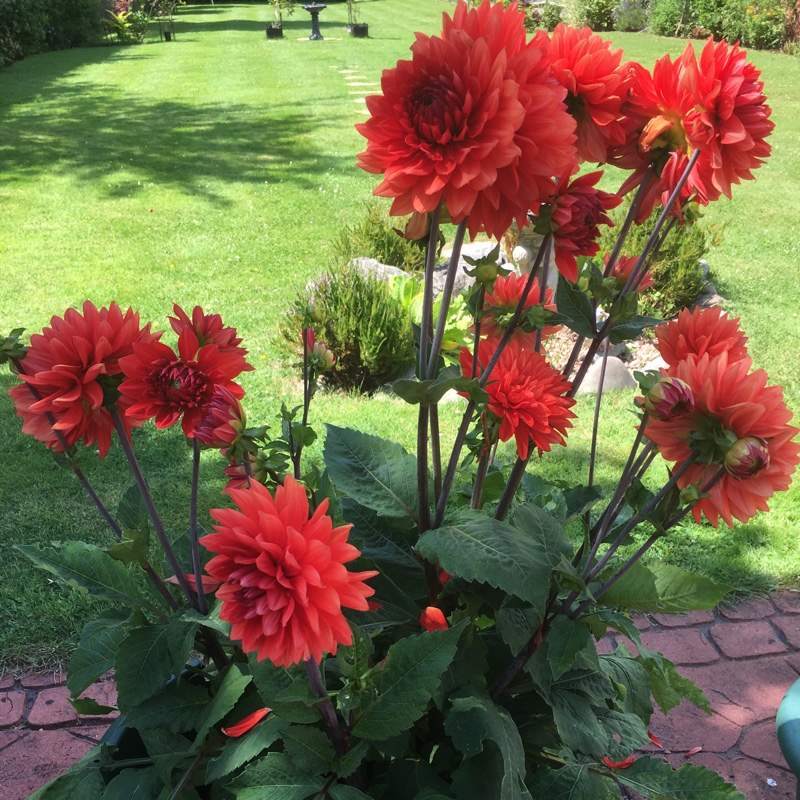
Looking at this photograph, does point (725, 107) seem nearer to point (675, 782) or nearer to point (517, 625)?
point (517, 625)

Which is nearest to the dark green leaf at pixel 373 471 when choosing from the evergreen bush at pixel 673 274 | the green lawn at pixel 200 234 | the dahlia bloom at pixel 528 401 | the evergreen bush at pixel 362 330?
the dahlia bloom at pixel 528 401

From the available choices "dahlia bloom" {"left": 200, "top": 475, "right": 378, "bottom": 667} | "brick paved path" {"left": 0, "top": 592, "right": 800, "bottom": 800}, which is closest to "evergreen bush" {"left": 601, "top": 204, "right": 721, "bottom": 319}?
"brick paved path" {"left": 0, "top": 592, "right": 800, "bottom": 800}

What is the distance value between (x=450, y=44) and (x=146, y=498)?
2.66 ft

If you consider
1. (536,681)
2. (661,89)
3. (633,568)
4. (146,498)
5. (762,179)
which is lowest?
(762,179)

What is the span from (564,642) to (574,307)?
0.51 meters

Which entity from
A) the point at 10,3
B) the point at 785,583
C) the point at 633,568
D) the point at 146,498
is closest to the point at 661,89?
the point at 633,568

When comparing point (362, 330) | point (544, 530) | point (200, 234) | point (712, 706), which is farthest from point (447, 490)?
point (200, 234)

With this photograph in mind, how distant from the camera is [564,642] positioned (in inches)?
45.5

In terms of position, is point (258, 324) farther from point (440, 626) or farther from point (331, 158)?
point (331, 158)

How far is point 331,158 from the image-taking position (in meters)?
9.01

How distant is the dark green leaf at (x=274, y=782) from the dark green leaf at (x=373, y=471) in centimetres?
41

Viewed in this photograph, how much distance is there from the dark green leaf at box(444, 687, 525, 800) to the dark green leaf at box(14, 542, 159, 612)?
22.0 inches

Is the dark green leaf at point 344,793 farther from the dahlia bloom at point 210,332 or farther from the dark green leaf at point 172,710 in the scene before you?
the dahlia bloom at point 210,332

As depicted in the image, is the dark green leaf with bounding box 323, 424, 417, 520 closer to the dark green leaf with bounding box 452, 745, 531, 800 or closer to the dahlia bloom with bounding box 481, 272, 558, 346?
the dahlia bloom with bounding box 481, 272, 558, 346
